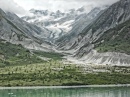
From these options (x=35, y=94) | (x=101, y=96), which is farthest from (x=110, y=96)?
(x=35, y=94)

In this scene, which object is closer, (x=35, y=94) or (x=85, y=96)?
(x=85, y=96)

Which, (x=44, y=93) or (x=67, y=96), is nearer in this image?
(x=67, y=96)

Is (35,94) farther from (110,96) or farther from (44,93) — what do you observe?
(110,96)

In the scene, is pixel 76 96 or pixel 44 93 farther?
pixel 44 93

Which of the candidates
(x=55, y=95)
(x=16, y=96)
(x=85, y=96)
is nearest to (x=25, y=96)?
(x=16, y=96)

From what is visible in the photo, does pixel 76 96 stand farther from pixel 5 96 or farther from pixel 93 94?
pixel 5 96

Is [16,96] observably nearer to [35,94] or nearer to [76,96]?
[35,94]

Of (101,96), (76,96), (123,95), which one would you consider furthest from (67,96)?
(123,95)
